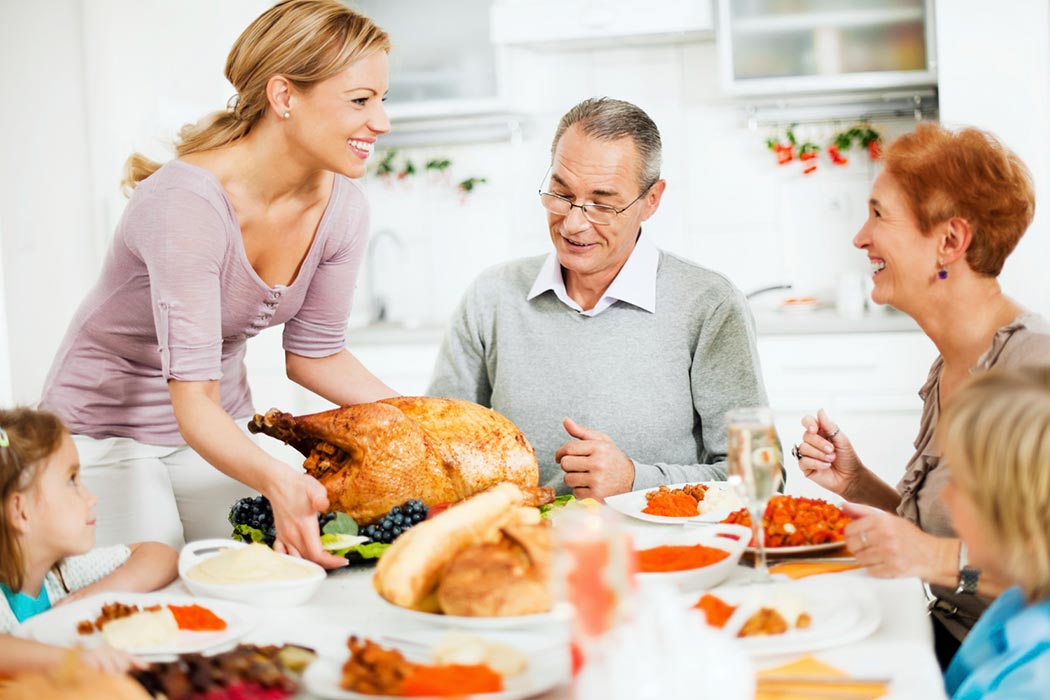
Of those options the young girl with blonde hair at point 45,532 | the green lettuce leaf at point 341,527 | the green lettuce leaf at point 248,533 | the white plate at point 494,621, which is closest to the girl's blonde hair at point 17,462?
the young girl with blonde hair at point 45,532

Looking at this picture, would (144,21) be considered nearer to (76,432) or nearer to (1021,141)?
(76,432)

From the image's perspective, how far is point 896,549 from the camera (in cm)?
146

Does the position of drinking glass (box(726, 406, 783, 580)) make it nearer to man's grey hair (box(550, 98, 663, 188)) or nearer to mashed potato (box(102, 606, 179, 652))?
mashed potato (box(102, 606, 179, 652))

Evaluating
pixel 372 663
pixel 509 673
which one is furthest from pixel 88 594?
pixel 509 673

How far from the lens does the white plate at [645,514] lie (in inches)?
68.1

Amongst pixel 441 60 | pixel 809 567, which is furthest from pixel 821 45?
pixel 809 567

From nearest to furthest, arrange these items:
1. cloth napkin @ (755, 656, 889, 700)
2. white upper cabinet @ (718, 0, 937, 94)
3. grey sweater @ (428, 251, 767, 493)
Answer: cloth napkin @ (755, 656, 889, 700) → grey sweater @ (428, 251, 767, 493) → white upper cabinet @ (718, 0, 937, 94)

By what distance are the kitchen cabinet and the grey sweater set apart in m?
1.56

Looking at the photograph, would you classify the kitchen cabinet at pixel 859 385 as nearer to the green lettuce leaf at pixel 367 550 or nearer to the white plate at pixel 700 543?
the white plate at pixel 700 543

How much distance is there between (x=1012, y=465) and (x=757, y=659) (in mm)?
335

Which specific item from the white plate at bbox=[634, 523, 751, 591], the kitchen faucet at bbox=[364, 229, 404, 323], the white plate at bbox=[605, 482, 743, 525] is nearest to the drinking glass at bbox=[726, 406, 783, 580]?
the white plate at bbox=[634, 523, 751, 591]

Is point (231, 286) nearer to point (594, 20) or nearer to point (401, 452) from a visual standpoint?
point (401, 452)

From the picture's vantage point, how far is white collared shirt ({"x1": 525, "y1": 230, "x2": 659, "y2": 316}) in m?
2.42

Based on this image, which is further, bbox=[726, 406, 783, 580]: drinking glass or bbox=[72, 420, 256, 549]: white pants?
bbox=[72, 420, 256, 549]: white pants
